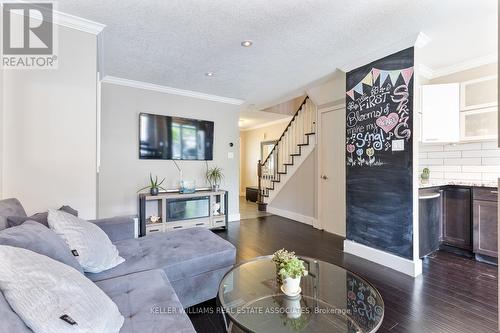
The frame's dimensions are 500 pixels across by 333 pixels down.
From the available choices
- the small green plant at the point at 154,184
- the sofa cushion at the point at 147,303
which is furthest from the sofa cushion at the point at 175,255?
the small green plant at the point at 154,184

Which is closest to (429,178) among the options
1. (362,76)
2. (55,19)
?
(362,76)

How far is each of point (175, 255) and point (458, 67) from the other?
4.20 metres

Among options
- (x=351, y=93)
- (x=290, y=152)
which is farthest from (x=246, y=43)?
(x=290, y=152)

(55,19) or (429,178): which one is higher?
(55,19)

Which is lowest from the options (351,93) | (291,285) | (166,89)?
(291,285)

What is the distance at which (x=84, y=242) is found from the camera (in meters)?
1.58

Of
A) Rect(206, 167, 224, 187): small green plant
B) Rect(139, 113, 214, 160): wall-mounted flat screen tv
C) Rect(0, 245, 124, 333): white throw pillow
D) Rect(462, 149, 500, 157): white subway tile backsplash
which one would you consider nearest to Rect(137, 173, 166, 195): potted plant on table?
Rect(139, 113, 214, 160): wall-mounted flat screen tv

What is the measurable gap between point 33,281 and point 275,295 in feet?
3.99

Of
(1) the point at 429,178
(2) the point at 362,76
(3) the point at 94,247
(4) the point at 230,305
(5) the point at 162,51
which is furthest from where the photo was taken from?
(1) the point at 429,178

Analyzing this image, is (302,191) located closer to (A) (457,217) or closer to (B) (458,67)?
(A) (457,217)

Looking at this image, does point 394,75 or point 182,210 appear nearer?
point 394,75

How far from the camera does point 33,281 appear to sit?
892 millimetres

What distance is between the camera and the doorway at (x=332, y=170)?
3.88m

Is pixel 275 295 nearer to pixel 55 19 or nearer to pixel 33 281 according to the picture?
pixel 33 281
